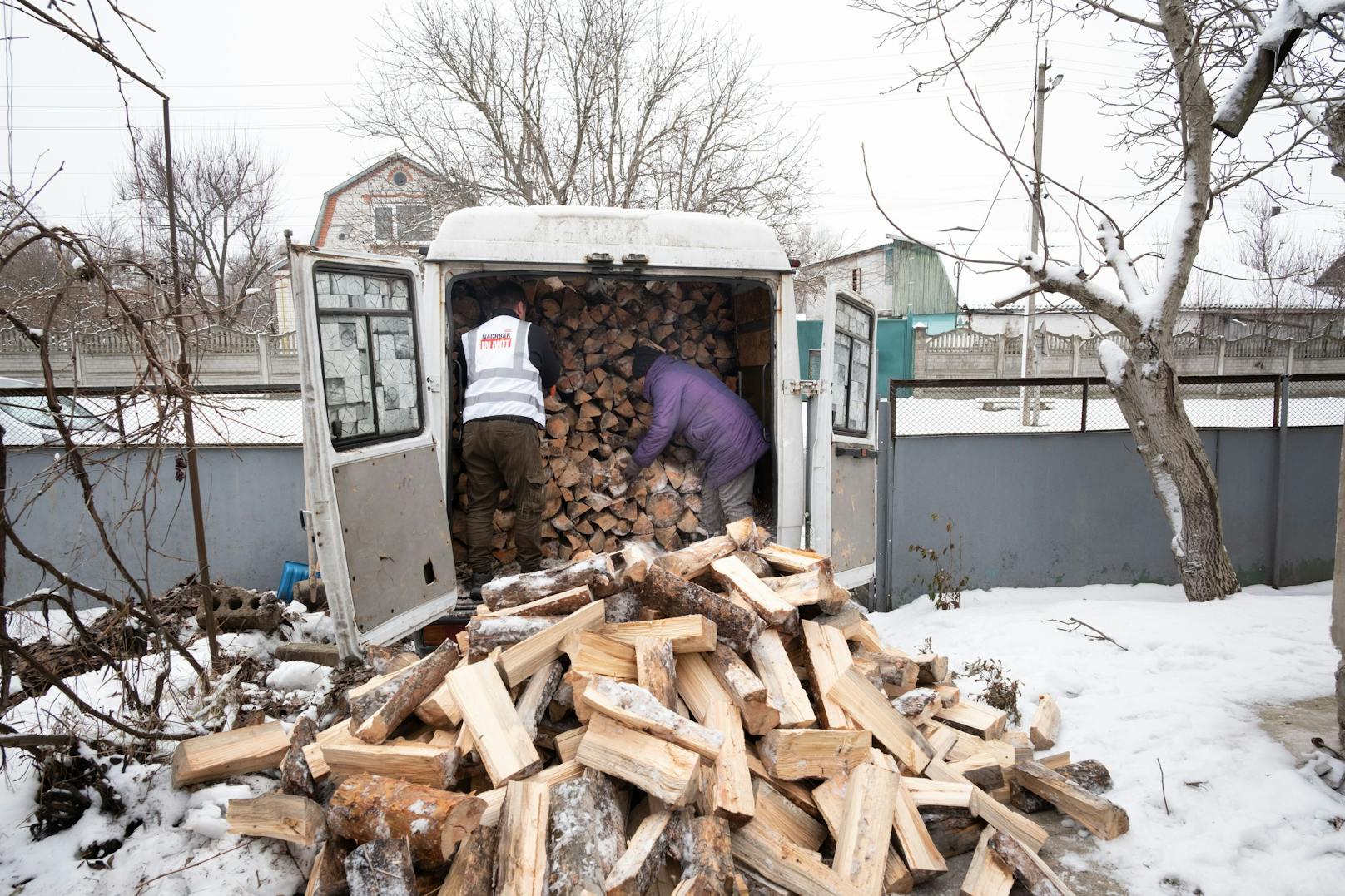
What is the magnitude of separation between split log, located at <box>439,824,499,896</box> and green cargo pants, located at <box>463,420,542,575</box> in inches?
107

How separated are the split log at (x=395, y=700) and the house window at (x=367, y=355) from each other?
119 centimetres

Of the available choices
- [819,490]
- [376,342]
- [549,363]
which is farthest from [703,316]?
[376,342]

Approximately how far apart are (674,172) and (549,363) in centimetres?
1219

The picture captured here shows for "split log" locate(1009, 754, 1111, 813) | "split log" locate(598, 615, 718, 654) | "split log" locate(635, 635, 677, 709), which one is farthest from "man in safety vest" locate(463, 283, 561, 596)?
"split log" locate(1009, 754, 1111, 813)

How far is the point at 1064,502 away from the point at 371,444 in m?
5.30

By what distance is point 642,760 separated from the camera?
2279mm

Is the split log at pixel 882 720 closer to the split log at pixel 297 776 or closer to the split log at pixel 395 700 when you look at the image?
the split log at pixel 395 700

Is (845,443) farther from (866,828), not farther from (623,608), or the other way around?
(866,828)

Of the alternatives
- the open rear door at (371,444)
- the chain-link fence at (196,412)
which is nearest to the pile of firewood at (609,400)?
the open rear door at (371,444)

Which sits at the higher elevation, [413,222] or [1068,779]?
[413,222]

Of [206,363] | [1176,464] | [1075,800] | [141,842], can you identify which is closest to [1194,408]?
[1176,464]

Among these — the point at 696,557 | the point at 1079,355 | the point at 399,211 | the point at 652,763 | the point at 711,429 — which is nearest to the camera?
the point at 652,763

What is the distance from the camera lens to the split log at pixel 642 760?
2215 millimetres

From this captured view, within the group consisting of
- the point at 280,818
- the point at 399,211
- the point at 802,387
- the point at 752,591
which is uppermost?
the point at 399,211
